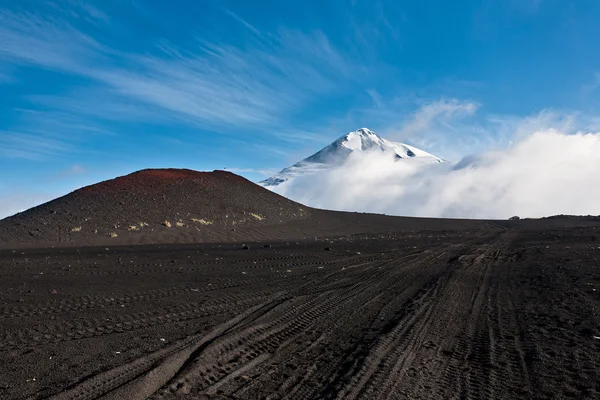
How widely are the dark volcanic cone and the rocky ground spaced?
70.7 ft

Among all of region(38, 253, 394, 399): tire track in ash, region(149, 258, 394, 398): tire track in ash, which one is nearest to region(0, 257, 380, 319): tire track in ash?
region(149, 258, 394, 398): tire track in ash

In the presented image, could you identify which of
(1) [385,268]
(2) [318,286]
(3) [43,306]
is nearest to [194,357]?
(3) [43,306]

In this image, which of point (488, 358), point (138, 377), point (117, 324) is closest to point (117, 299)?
point (117, 324)

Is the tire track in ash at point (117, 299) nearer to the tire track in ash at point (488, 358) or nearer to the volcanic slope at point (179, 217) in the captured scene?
the tire track in ash at point (488, 358)

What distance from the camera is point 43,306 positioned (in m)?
10.4

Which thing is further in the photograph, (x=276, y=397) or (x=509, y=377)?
(x=509, y=377)

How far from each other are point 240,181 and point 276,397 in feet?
169

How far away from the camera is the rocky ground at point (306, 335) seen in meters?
5.34

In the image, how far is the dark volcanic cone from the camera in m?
35.6

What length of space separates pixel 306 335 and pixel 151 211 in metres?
36.2

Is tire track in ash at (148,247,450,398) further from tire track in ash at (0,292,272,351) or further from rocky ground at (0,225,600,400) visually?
tire track in ash at (0,292,272,351)

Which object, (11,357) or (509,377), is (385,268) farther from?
(11,357)

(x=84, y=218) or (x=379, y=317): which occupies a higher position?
(x=84, y=218)

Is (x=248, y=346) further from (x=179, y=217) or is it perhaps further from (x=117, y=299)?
(x=179, y=217)
